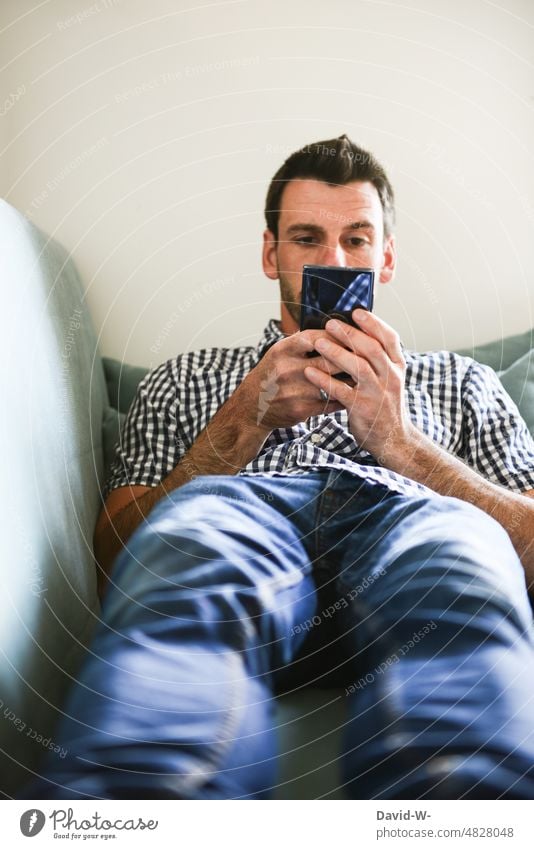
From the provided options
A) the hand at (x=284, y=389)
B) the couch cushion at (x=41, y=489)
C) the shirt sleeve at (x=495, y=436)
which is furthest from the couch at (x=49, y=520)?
the shirt sleeve at (x=495, y=436)

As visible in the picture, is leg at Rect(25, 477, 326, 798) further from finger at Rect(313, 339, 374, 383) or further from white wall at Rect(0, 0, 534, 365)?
white wall at Rect(0, 0, 534, 365)

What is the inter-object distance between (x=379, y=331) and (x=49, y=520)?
0.28 m

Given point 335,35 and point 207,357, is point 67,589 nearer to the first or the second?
point 207,357

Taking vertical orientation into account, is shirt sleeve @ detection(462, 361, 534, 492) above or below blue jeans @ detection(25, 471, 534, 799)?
above

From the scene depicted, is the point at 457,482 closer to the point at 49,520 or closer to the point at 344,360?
the point at 344,360

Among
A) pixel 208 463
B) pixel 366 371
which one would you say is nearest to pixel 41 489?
pixel 208 463

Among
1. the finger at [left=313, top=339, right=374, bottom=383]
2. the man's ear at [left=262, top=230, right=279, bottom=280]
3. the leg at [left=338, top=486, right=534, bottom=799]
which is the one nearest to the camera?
the leg at [left=338, top=486, right=534, bottom=799]

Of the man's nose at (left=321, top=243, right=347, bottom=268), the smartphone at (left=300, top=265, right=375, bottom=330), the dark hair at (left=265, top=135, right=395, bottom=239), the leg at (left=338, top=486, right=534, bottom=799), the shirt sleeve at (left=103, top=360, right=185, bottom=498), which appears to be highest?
the dark hair at (left=265, top=135, right=395, bottom=239)

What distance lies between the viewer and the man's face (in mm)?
682

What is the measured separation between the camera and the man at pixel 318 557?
1.38 ft

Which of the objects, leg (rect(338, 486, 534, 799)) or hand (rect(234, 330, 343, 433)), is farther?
hand (rect(234, 330, 343, 433))

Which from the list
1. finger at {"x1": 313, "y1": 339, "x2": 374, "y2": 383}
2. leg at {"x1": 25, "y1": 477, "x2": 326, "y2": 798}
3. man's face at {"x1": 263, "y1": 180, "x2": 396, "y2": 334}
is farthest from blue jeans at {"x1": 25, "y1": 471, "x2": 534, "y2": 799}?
man's face at {"x1": 263, "y1": 180, "x2": 396, "y2": 334}

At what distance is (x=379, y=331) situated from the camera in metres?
0.61

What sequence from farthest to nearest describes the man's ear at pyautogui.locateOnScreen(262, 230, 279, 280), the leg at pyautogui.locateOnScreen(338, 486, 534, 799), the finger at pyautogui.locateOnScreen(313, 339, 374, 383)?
the man's ear at pyautogui.locateOnScreen(262, 230, 279, 280)
the finger at pyautogui.locateOnScreen(313, 339, 374, 383)
the leg at pyautogui.locateOnScreen(338, 486, 534, 799)
